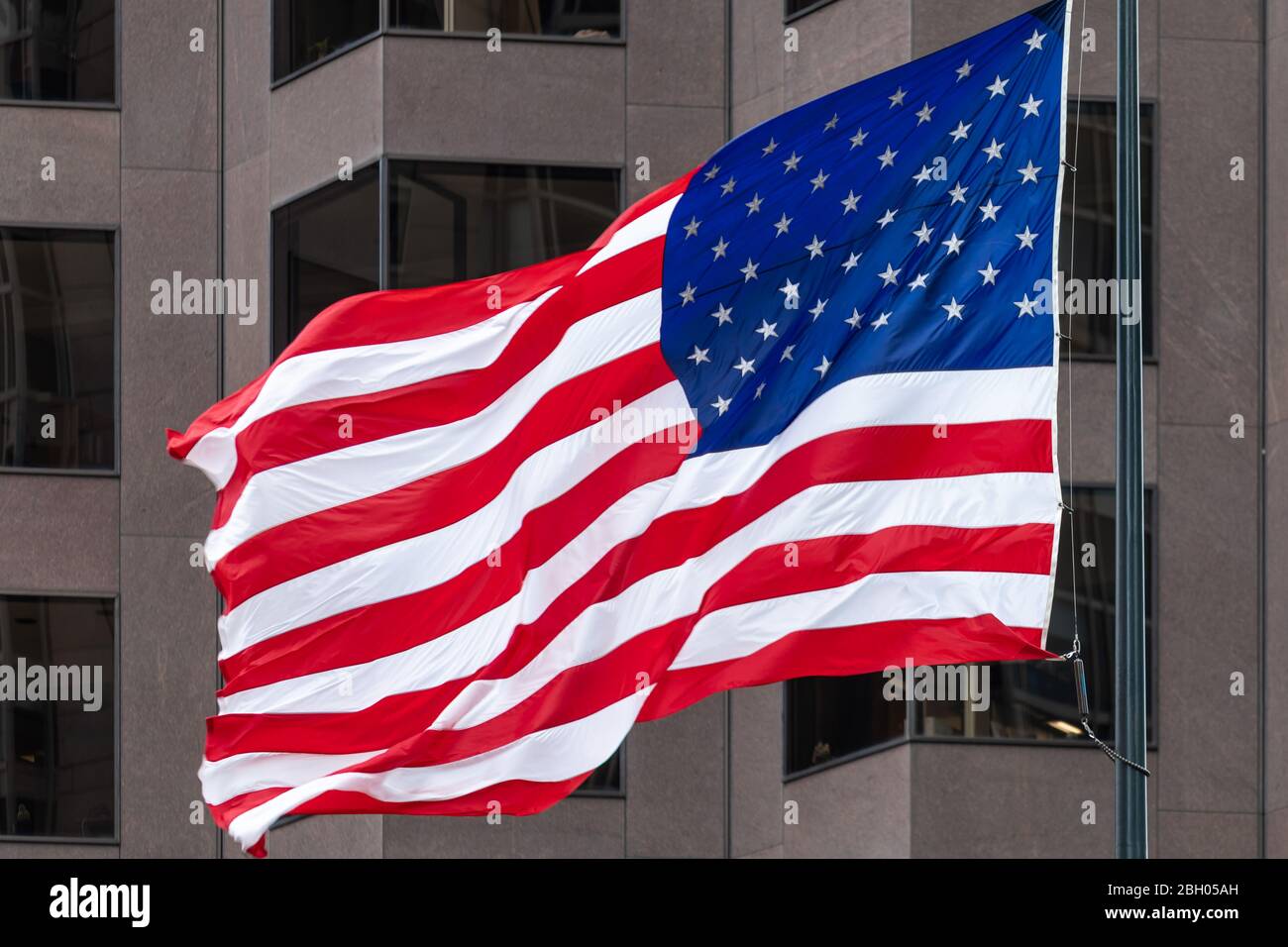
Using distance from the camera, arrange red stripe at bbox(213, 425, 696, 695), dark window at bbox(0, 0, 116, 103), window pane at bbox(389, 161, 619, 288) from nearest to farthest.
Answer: red stripe at bbox(213, 425, 696, 695), window pane at bbox(389, 161, 619, 288), dark window at bbox(0, 0, 116, 103)

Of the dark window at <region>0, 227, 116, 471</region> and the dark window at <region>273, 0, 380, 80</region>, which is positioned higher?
the dark window at <region>273, 0, 380, 80</region>

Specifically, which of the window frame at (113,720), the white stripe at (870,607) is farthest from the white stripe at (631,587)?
the window frame at (113,720)

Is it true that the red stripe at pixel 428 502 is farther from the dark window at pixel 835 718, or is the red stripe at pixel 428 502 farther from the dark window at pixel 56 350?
the dark window at pixel 56 350

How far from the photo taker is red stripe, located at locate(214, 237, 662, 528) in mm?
14336

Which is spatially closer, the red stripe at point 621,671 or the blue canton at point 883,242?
the red stripe at point 621,671

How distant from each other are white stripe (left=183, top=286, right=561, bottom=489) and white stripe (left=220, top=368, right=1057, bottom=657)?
85 centimetres

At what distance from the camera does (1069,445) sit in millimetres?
19703

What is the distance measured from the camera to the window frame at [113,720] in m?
22.1

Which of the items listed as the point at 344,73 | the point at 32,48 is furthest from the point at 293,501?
the point at 32,48

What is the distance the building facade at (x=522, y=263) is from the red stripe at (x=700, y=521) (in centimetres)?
623

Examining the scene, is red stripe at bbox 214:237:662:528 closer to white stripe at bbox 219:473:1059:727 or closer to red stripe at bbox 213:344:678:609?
red stripe at bbox 213:344:678:609

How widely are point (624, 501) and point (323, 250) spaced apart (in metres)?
9.04

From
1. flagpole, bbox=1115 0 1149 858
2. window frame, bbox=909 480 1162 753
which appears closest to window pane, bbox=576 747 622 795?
window frame, bbox=909 480 1162 753
